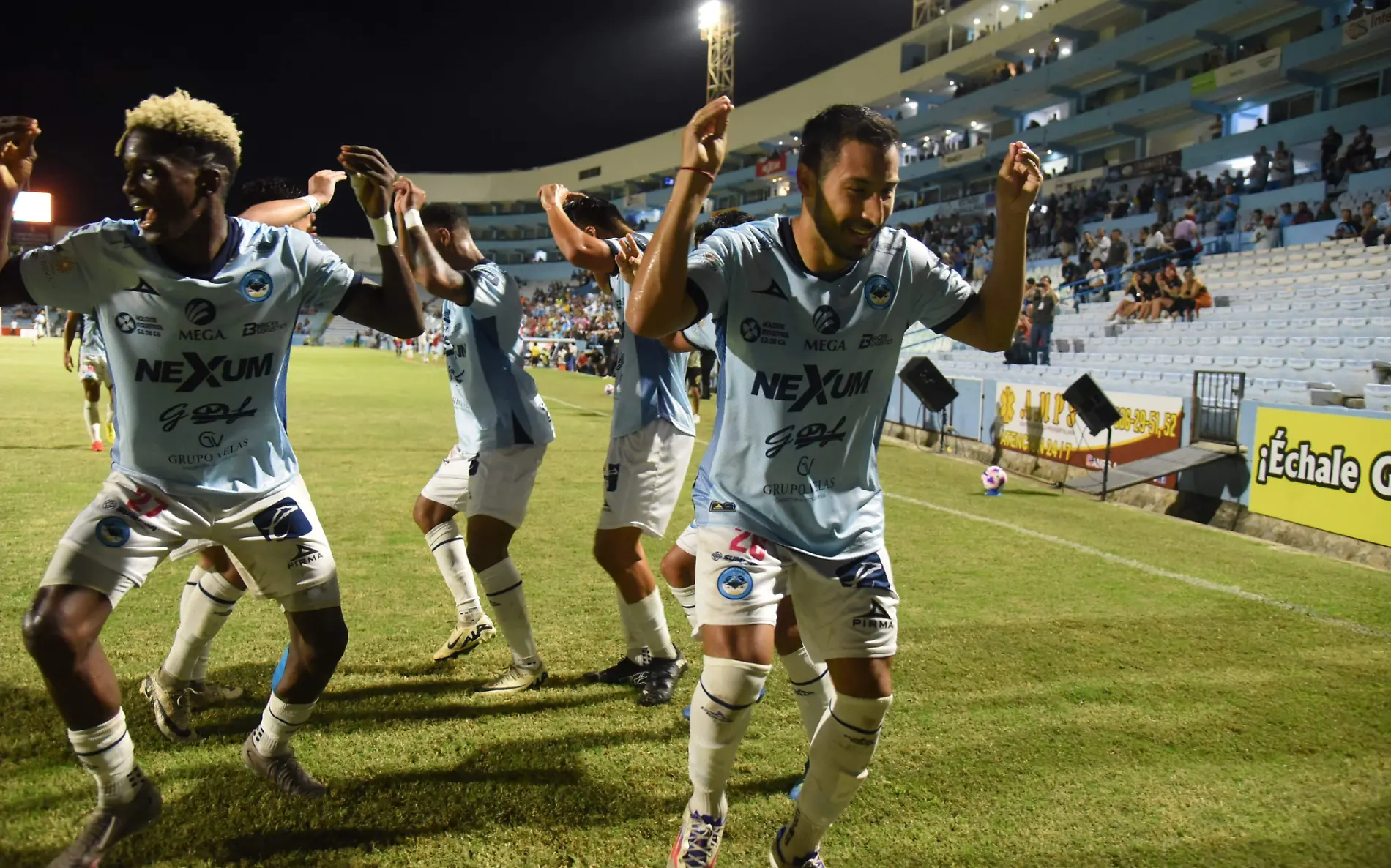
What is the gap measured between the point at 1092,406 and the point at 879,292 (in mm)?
10696

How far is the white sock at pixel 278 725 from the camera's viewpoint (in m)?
3.25

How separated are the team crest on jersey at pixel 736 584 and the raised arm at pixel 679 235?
744 mm

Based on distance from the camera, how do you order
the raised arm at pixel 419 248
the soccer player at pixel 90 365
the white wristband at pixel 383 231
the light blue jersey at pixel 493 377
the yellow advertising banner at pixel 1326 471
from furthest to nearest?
the soccer player at pixel 90 365 < the yellow advertising banner at pixel 1326 471 < the light blue jersey at pixel 493 377 < the raised arm at pixel 419 248 < the white wristband at pixel 383 231

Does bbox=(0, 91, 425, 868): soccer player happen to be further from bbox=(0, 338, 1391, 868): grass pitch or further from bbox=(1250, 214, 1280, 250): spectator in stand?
bbox=(1250, 214, 1280, 250): spectator in stand

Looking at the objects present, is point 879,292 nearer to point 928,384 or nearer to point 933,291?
point 933,291


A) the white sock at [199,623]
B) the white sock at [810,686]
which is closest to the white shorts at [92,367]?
the white sock at [199,623]

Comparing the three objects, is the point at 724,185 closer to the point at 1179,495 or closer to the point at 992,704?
the point at 1179,495

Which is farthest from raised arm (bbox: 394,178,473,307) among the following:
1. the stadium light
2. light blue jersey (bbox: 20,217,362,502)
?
the stadium light

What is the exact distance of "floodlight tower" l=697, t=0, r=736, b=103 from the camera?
61.8m

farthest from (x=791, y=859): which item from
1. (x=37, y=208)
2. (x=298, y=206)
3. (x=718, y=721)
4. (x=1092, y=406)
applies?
(x=37, y=208)

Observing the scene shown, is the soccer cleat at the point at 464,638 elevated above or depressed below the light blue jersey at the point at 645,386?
below

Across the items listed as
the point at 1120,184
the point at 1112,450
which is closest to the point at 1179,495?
the point at 1112,450

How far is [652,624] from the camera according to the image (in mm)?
4609

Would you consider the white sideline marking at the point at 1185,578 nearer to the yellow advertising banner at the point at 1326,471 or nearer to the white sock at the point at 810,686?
the yellow advertising banner at the point at 1326,471
